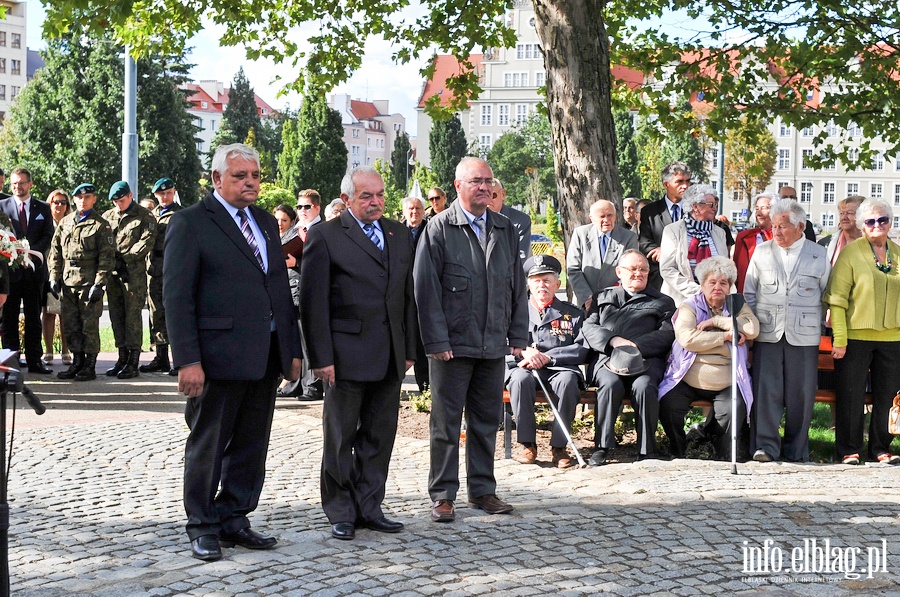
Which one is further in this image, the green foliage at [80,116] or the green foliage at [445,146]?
the green foliage at [445,146]

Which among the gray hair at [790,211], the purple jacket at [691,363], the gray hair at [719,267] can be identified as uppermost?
the gray hair at [790,211]

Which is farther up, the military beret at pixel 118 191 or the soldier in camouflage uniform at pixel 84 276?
the military beret at pixel 118 191

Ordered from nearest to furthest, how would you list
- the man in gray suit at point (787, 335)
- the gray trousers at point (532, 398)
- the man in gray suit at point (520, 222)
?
the gray trousers at point (532, 398), the man in gray suit at point (787, 335), the man in gray suit at point (520, 222)

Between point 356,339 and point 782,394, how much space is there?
411cm

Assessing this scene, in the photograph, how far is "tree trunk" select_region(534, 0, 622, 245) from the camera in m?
11.0

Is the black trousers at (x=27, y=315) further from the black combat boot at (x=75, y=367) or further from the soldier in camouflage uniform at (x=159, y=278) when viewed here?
the soldier in camouflage uniform at (x=159, y=278)

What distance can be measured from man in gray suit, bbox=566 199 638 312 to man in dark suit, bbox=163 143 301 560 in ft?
15.0

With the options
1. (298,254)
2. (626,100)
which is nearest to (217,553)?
(298,254)

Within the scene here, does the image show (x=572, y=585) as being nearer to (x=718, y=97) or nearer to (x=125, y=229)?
(x=125, y=229)

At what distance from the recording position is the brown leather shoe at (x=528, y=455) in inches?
338

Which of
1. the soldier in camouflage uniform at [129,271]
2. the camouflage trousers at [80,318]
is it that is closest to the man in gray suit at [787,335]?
the soldier in camouflage uniform at [129,271]

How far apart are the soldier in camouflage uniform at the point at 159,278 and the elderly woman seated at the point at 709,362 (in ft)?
21.6

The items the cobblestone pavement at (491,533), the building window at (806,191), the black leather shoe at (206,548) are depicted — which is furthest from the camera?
the building window at (806,191)

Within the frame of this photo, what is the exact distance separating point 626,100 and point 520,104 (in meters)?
109
